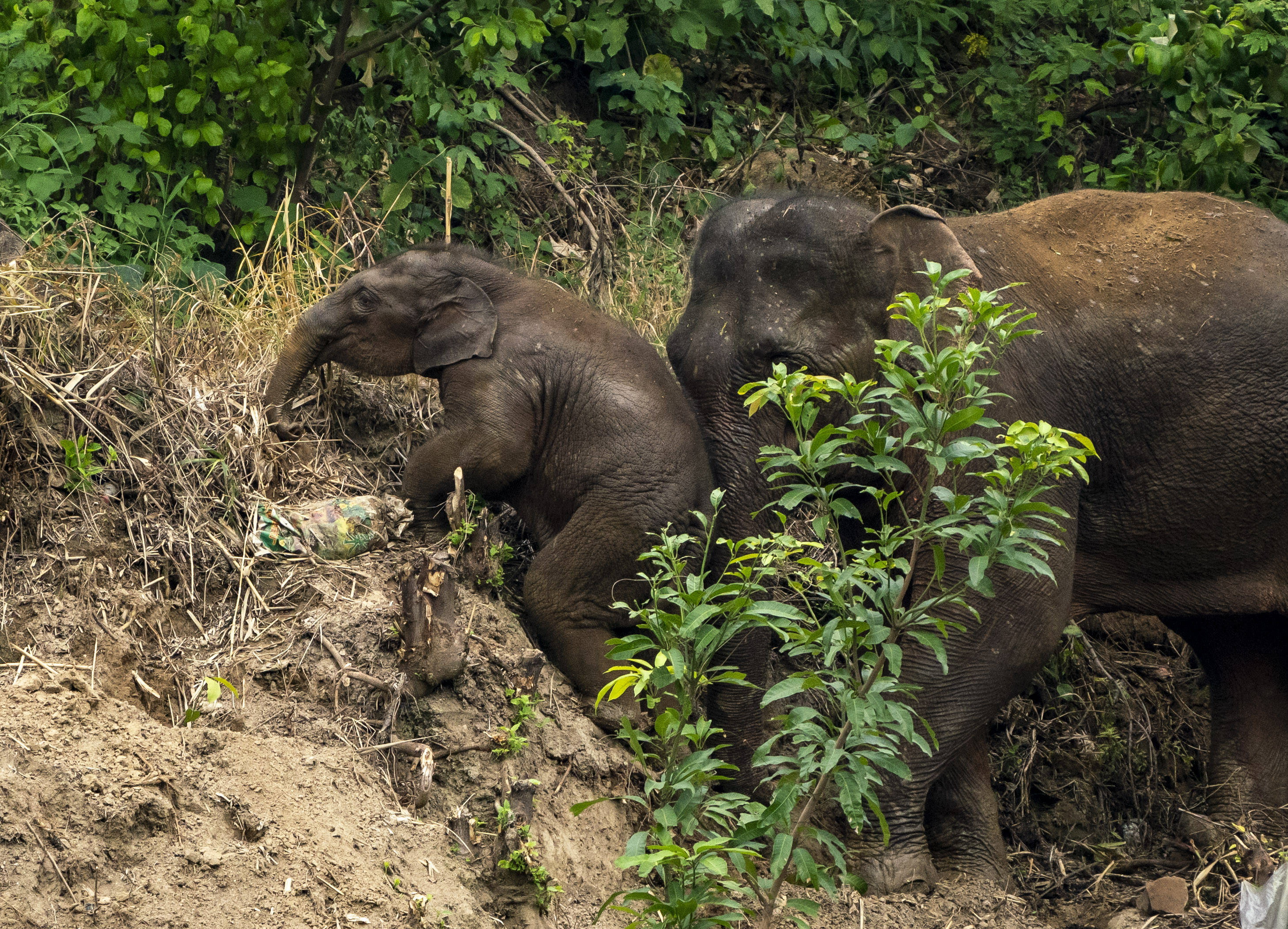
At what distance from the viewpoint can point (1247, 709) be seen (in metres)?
5.92

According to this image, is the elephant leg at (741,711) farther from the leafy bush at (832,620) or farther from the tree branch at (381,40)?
the tree branch at (381,40)

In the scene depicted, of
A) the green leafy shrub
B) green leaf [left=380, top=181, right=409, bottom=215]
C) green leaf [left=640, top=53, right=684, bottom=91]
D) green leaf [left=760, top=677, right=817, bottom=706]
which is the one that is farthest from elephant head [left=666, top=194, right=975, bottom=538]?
green leaf [left=640, top=53, right=684, bottom=91]

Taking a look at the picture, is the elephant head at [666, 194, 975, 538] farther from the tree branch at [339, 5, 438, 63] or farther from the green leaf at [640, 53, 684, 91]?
the green leaf at [640, 53, 684, 91]

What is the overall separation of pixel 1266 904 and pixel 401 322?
374 centimetres

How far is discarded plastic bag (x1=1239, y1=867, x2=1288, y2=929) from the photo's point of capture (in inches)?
173

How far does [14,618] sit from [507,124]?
5926 millimetres

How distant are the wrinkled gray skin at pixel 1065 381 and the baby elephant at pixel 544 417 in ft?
0.67

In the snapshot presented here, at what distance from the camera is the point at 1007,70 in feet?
32.2

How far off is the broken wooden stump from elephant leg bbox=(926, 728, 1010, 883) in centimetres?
196

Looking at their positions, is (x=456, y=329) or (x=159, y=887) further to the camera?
(x=456, y=329)

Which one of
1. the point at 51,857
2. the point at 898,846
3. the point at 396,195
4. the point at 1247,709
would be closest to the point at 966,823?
the point at 898,846

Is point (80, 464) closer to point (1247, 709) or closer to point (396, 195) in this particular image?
point (396, 195)

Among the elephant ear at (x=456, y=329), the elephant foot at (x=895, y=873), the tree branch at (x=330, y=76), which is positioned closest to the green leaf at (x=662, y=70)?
the tree branch at (x=330, y=76)

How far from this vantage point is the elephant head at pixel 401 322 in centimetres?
563
